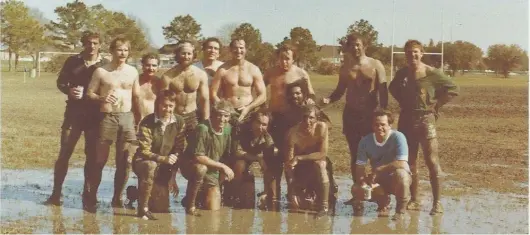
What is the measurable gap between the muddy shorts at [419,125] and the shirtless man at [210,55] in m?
2.18

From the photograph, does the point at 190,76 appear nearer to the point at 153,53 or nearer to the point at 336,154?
the point at 153,53

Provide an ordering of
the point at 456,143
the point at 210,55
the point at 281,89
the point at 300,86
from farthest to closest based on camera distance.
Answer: the point at 456,143, the point at 210,55, the point at 281,89, the point at 300,86

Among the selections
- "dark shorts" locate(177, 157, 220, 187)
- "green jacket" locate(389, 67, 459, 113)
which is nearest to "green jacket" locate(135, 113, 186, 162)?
"dark shorts" locate(177, 157, 220, 187)

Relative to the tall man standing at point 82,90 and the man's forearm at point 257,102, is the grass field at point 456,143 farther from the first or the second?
the tall man standing at point 82,90

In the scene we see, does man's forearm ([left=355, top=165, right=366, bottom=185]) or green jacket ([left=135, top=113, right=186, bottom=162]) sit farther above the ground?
green jacket ([left=135, top=113, right=186, bottom=162])

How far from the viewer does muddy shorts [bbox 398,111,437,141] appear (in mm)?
7840

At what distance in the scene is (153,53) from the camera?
8.25 meters

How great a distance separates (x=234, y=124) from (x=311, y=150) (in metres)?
0.84

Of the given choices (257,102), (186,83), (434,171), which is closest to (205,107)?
(186,83)

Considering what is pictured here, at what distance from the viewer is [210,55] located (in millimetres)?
8562

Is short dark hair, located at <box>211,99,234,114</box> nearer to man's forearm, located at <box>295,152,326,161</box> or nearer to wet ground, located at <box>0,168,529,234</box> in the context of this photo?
man's forearm, located at <box>295,152,326,161</box>

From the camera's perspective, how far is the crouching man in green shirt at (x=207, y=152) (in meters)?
7.45

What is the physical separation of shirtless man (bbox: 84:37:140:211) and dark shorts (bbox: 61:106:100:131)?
0.18 metres

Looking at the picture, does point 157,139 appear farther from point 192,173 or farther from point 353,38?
point 353,38
